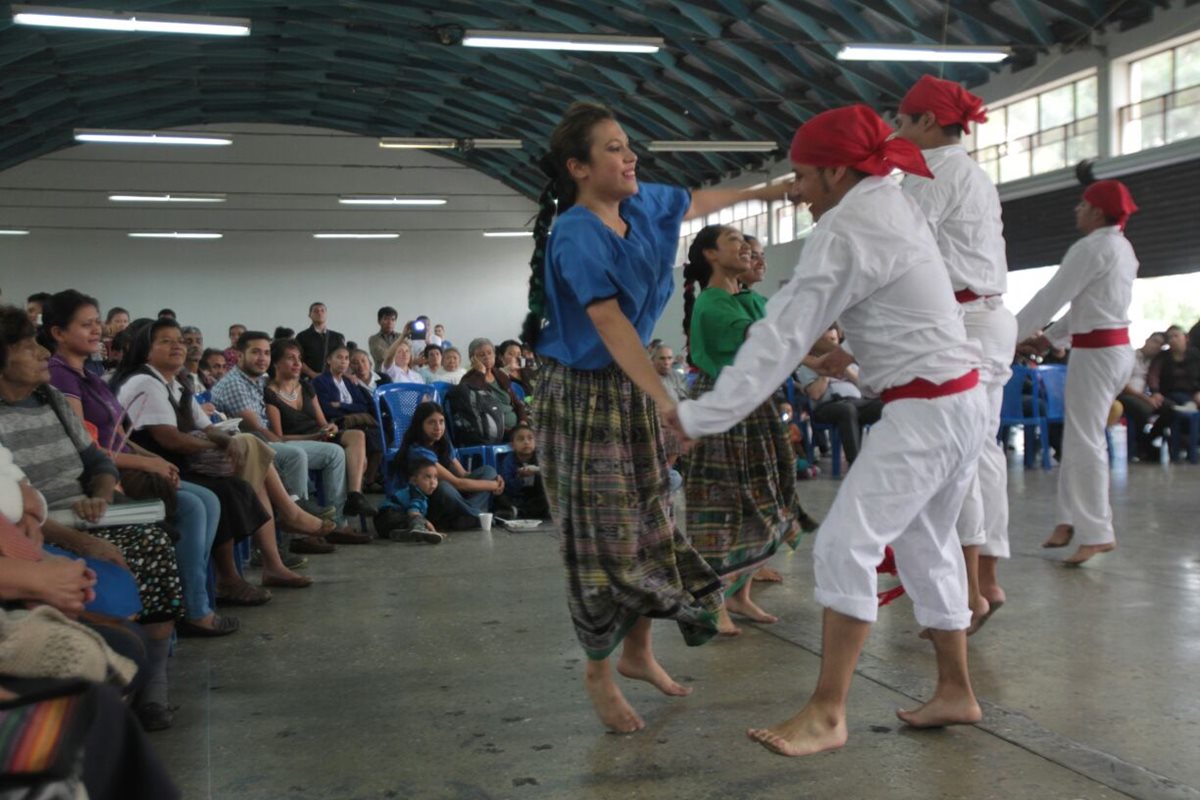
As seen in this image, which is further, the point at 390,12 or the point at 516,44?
the point at 390,12

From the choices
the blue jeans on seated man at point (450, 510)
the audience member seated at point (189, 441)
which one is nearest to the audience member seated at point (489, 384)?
the blue jeans on seated man at point (450, 510)

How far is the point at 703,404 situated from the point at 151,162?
26905 millimetres

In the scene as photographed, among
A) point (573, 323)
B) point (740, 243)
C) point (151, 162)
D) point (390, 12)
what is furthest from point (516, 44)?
point (151, 162)

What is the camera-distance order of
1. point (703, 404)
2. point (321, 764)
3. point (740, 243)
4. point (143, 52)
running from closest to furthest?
point (703, 404) < point (321, 764) < point (740, 243) < point (143, 52)

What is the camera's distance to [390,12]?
678 inches

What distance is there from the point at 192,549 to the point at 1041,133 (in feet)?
45.3

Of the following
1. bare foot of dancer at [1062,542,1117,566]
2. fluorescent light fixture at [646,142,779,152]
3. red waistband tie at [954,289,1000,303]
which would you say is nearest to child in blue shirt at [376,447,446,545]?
bare foot of dancer at [1062,542,1117,566]

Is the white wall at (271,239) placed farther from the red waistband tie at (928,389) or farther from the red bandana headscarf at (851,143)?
the red waistband tie at (928,389)

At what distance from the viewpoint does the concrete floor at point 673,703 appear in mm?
2396

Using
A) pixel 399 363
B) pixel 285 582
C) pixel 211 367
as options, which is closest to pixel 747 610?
pixel 285 582

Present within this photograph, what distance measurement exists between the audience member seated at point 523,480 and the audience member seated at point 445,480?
345 mm

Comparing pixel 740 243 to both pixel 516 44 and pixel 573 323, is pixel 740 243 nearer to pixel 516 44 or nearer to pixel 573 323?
pixel 573 323

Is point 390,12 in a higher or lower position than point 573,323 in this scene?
higher

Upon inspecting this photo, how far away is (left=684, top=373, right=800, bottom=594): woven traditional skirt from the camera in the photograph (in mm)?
3656
